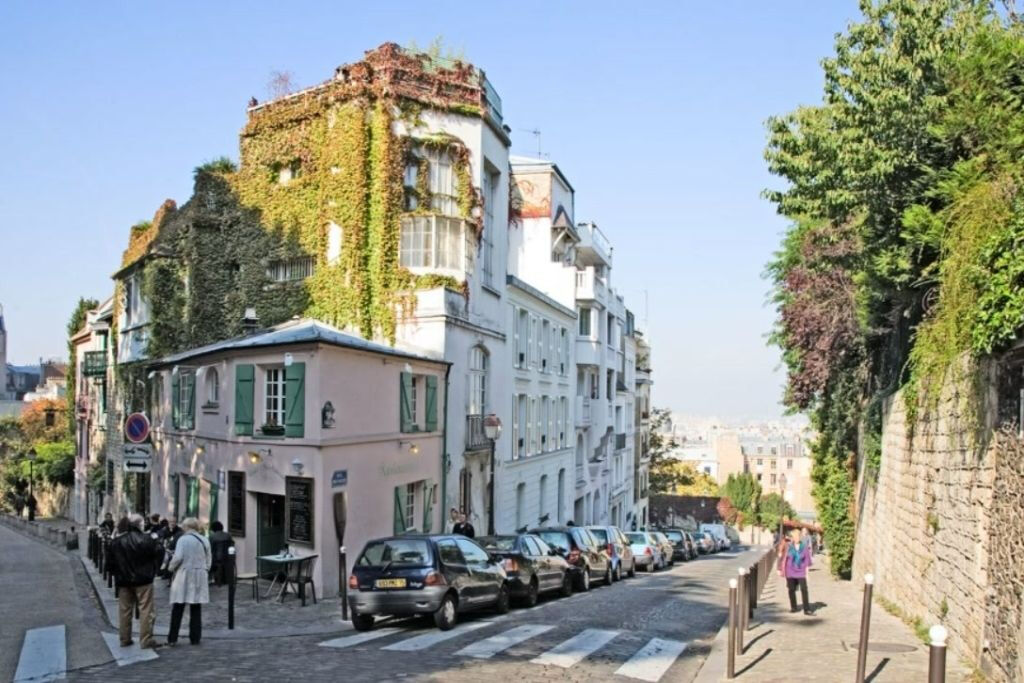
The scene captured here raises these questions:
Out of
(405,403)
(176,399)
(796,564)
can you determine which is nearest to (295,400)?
(405,403)

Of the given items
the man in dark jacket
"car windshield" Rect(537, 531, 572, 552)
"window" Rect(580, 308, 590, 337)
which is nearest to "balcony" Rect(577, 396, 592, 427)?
"window" Rect(580, 308, 590, 337)

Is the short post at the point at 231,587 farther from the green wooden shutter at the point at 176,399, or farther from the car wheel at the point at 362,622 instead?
the green wooden shutter at the point at 176,399

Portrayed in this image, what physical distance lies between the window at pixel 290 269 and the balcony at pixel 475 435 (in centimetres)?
611

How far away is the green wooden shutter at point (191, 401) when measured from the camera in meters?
23.5

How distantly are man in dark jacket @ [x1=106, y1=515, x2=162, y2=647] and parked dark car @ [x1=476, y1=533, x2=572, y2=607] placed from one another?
642 cm

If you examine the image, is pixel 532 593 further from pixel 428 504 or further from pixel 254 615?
pixel 428 504

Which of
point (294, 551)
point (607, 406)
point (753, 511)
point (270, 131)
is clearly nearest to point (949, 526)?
point (294, 551)

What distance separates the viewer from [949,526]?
12.2m

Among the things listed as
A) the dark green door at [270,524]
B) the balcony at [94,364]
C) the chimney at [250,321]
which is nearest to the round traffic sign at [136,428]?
the dark green door at [270,524]

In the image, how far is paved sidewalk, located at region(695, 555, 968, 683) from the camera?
10.7m

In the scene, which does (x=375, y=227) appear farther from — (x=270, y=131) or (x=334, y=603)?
(x=334, y=603)

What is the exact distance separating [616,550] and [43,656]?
17959mm

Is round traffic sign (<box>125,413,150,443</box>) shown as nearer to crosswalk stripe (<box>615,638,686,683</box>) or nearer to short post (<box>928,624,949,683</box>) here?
crosswalk stripe (<box>615,638,686,683</box>)

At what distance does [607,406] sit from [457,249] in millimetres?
23107
